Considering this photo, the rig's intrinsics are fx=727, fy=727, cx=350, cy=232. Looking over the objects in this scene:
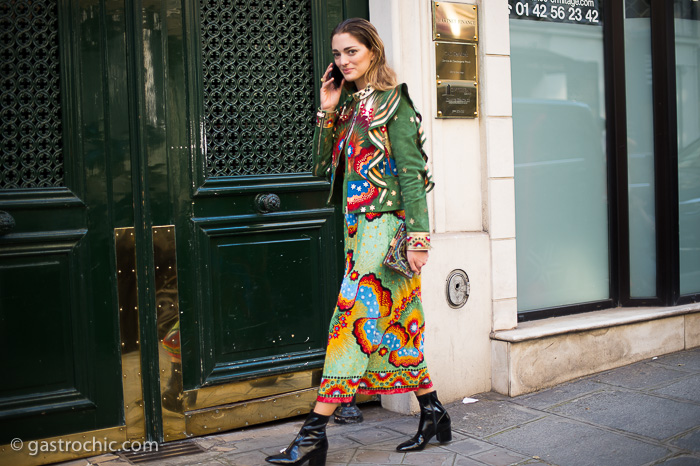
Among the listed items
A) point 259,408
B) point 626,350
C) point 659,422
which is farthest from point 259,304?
point 626,350

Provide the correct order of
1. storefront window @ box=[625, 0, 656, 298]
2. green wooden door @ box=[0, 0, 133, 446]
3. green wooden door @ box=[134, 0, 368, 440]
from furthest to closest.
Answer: storefront window @ box=[625, 0, 656, 298] < green wooden door @ box=[134, 0, 368, 440] < green wooden door @ box=[0, 0, 133, 446]

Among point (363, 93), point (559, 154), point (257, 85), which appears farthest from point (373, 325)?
point (559, 154)

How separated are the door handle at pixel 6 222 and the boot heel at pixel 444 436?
2296mm

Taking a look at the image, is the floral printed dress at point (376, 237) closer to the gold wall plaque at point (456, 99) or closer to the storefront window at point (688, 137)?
the gold wall plaque at point (456, 99)

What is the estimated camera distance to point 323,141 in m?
3.58

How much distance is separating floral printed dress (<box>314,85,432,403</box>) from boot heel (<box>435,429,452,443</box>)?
0.28 metres

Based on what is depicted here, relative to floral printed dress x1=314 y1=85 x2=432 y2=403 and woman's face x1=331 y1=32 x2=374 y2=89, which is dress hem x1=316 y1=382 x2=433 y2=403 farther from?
woman's face x1=331 y1=32 x2=374 y2=89

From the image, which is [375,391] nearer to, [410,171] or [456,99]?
[410,171]

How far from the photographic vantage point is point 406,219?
336 cm

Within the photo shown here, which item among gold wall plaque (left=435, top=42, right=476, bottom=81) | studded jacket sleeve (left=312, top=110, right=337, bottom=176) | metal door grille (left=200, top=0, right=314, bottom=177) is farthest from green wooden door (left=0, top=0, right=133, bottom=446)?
gold wall plaque (left=435, top=42, right=476, bottom=81)

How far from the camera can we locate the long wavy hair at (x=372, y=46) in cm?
340

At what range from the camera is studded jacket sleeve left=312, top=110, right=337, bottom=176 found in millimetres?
3535

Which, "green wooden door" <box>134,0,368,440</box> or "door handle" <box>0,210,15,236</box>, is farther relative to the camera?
"green wooden door" <box>134,0,368,440</box>

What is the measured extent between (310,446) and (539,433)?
1.30 metres
